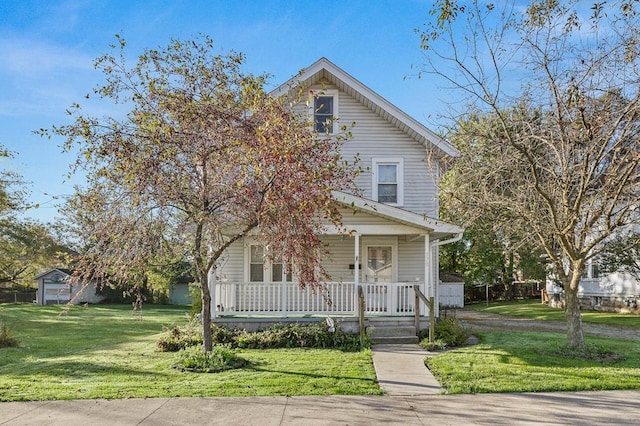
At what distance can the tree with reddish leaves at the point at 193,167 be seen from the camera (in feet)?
26.3

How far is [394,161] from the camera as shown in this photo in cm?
1612

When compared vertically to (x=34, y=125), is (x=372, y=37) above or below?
above

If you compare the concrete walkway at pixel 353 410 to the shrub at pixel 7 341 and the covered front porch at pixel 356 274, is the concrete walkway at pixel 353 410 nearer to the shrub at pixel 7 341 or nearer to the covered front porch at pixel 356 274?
the covered front porch at pixel 356 274

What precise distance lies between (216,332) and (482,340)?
6865 millimetres

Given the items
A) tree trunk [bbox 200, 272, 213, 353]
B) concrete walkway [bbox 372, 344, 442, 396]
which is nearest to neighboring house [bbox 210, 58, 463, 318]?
concrete walkway [bbox 372, 344, 442, 396]

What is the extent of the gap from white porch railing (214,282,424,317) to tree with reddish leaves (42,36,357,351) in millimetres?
4875

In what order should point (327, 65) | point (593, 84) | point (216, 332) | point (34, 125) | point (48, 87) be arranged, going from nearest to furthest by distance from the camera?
point (34, 125) < point (593, 84) < point (48, 87) < point (216, 332) < point (327, 65)

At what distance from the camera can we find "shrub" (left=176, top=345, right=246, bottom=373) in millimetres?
9094

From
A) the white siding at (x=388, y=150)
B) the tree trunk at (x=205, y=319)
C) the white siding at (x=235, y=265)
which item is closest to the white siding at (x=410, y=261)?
the white siding at (x=388, y=150)

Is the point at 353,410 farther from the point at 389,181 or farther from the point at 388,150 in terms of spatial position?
the point at 388,150

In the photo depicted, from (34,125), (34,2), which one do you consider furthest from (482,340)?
(34,2)

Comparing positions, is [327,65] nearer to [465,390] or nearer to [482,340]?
[482,340]

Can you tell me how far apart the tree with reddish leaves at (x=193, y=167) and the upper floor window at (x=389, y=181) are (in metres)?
7.60

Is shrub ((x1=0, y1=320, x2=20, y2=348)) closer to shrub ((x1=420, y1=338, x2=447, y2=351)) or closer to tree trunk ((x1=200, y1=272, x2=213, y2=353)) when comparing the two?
tree trunk ((x1=200, y1=272, x2=213, y2=353))
